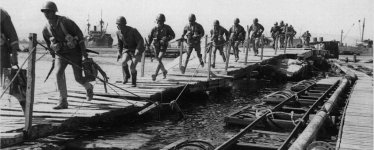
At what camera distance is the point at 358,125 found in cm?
841

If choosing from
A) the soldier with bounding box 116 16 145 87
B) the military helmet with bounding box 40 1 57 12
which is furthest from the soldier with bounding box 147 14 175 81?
the military helmet with bounding box 40 1 57 12

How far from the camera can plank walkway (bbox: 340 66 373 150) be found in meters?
6.80

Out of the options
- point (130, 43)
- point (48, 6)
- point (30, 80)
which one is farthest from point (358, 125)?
point (48, 6)

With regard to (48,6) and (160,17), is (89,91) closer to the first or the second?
(48,6)

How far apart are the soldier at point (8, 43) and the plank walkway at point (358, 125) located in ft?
18.6

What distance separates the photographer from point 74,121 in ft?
23.8

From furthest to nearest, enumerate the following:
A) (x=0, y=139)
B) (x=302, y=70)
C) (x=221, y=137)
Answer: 1. (x=302, y=70)
2. (x=221, y=137)
3. (x=0, y=139)

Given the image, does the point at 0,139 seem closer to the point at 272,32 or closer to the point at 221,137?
the point at 221,137

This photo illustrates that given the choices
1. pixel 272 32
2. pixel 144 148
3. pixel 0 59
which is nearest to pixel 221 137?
pixel 144 148

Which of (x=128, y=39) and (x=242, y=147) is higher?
(x=128, y=39)

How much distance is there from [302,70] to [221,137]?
15.0 m

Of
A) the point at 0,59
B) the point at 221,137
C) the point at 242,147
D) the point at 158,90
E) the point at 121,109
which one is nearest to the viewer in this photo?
the point at 0,59

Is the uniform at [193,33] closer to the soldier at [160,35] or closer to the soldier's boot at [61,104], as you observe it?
the soldier at [160,35]

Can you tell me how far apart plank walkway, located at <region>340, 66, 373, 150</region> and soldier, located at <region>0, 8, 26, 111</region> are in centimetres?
568
